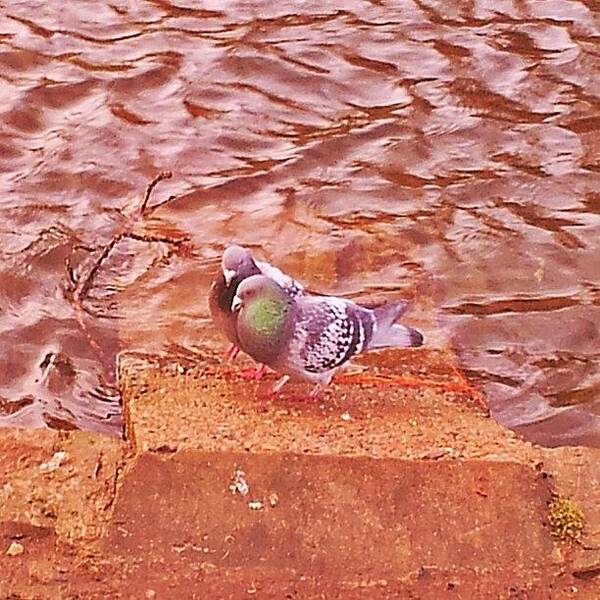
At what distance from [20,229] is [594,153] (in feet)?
9.75

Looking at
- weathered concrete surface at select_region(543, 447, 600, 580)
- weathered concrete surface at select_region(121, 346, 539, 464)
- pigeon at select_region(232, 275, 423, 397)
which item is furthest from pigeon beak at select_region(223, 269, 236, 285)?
weathered concrete surface at select_region(543, 447, 600, 580)

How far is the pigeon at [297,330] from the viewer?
4.41m

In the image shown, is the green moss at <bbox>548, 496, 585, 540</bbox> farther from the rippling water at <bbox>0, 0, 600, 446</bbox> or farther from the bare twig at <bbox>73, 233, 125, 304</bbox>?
the bare twig at <bbox>73, 233, 125, 304</bbox>

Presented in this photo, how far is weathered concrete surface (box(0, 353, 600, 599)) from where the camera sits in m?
3.70

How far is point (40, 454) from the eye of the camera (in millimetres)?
4086

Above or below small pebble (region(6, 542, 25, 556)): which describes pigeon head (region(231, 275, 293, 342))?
above

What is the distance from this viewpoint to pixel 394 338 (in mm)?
4820

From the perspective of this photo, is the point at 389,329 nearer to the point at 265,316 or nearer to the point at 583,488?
the point at 265,316

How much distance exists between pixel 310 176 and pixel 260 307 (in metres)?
2.69

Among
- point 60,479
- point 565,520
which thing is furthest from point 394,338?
point 60,479

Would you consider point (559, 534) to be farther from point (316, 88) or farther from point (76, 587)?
point (316, 88)

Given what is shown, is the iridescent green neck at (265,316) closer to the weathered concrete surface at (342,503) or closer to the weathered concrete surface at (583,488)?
the weathered concrete surface at (342,503)

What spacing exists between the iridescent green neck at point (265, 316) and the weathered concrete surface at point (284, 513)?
0.30 metres

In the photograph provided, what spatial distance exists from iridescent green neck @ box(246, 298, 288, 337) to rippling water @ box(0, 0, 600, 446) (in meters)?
0.99
